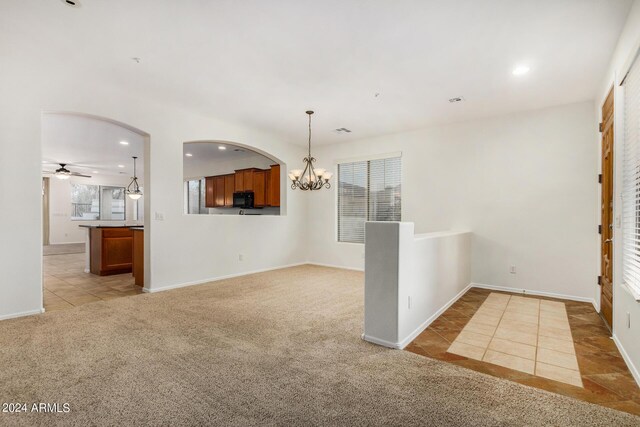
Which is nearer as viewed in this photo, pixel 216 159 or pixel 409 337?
pixel 409 337

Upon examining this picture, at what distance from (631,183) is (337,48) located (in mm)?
2846

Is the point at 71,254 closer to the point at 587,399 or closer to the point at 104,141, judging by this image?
the point at 104,141

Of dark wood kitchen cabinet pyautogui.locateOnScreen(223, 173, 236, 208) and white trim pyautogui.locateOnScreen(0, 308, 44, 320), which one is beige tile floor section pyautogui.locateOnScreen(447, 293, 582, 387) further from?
dark wood kitchen cabinet pyautogui.locateOnScreen(223, 173, 236, 208)

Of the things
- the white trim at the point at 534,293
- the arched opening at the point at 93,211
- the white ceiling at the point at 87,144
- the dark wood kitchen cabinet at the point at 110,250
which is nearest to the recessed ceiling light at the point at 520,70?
the white trim at the point at 534,293

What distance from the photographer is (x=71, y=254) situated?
9258 mm

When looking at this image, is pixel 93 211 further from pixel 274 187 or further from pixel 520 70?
pixel 520 70

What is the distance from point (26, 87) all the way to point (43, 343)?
2.86 m

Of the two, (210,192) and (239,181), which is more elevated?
(239,181)

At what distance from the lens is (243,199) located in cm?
795

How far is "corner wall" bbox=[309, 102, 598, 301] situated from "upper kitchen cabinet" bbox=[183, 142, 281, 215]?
128 inches

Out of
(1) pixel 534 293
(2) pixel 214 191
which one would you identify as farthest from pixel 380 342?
(2) pixel 214 191

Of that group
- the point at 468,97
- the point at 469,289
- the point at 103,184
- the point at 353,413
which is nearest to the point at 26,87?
the point at 353,413

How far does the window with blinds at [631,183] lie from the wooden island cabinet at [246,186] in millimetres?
5813

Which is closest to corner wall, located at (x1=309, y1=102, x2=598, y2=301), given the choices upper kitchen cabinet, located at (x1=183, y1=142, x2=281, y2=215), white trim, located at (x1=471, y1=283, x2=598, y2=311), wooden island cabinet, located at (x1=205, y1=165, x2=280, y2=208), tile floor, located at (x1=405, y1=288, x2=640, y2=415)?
white trim, located at (x1=471, y1=283, x2=598, y2=311)
